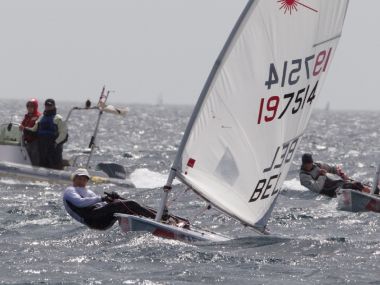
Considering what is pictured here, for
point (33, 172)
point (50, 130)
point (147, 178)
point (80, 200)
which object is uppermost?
point (80, 200)

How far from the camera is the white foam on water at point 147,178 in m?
23.6

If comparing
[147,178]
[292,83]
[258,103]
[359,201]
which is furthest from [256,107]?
[147,178]

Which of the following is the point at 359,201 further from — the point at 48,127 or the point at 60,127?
the point at 48,127

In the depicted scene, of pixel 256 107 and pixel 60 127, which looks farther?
pixel 60 127

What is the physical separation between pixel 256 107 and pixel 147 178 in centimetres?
1294

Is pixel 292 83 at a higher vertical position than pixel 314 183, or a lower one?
higher

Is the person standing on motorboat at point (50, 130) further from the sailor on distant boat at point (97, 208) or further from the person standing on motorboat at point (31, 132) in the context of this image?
the sailor on distant boat at point (97, 208)

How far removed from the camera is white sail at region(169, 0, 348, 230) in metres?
12.4

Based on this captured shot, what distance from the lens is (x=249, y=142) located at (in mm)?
12812

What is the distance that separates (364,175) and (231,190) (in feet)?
56.0

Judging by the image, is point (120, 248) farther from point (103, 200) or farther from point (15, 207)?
point (15, 207)

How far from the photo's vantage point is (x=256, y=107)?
12719mm

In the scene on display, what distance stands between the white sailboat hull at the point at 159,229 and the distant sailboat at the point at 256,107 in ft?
0.04

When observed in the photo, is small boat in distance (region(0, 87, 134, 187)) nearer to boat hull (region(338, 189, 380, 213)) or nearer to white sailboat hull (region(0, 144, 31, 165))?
white sailboat hull (region(0, 144, 31, 165))
